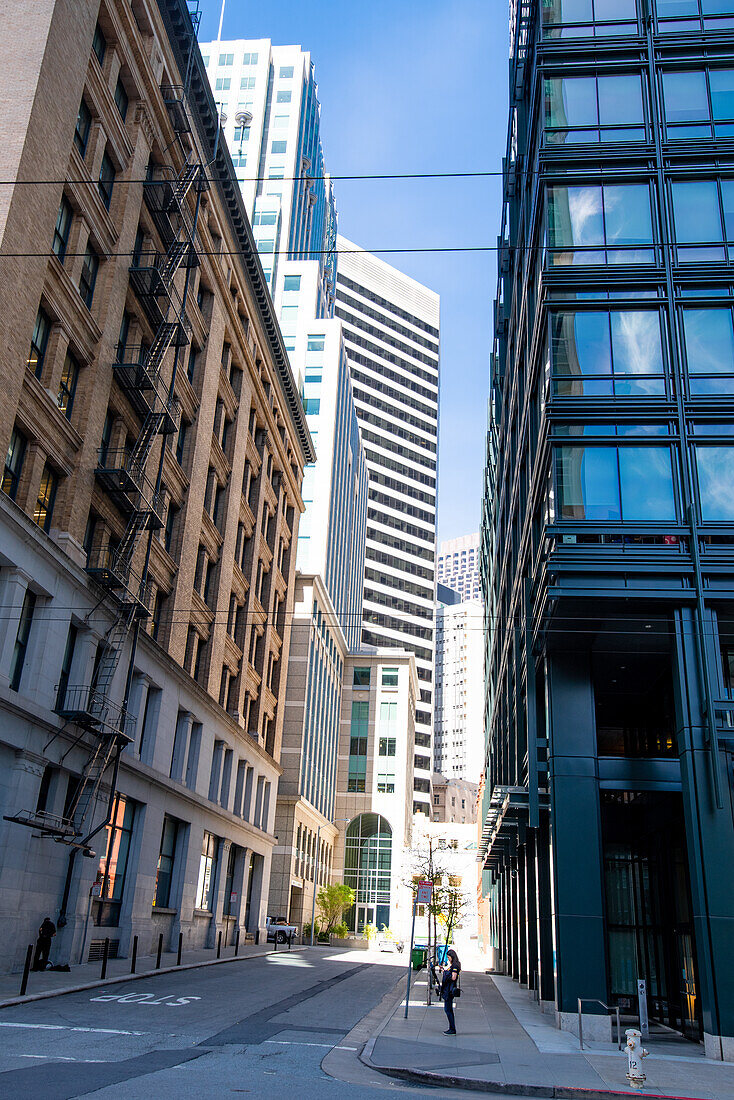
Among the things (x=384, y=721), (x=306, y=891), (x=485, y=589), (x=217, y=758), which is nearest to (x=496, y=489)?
(x=485, y=589)

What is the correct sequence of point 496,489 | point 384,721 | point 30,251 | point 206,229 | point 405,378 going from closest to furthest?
1. point 30,251
2. point 206,229
3. point 496,489
4. point 384,721
5. point 405,378

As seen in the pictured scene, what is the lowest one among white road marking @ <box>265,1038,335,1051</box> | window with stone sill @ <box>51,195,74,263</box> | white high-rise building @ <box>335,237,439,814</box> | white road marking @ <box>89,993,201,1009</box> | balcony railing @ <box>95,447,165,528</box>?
white road marking @ <box>265,1038,335,1051</box>

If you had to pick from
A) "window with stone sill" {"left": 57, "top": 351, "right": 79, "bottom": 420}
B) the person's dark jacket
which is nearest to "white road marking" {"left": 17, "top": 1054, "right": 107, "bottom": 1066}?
the person's dark jacket

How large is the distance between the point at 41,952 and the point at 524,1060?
543 inches

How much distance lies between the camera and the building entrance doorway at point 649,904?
79.2 feet

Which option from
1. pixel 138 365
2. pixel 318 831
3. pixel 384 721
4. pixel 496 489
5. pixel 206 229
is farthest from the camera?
pixel 384 721

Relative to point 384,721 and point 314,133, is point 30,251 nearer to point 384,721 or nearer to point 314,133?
point 384,721

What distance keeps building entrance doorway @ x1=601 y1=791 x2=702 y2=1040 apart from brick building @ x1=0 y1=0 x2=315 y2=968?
1493 centimetres

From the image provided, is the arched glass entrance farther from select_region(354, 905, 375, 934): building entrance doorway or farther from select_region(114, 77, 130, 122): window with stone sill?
select_region(114, 77, 130, 122): window with stone sill

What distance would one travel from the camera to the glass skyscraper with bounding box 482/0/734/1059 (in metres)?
21.9

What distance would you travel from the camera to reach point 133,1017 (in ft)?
58.2

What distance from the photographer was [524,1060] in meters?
16.2

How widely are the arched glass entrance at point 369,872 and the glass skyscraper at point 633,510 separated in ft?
202

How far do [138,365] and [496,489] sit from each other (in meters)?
32.5
